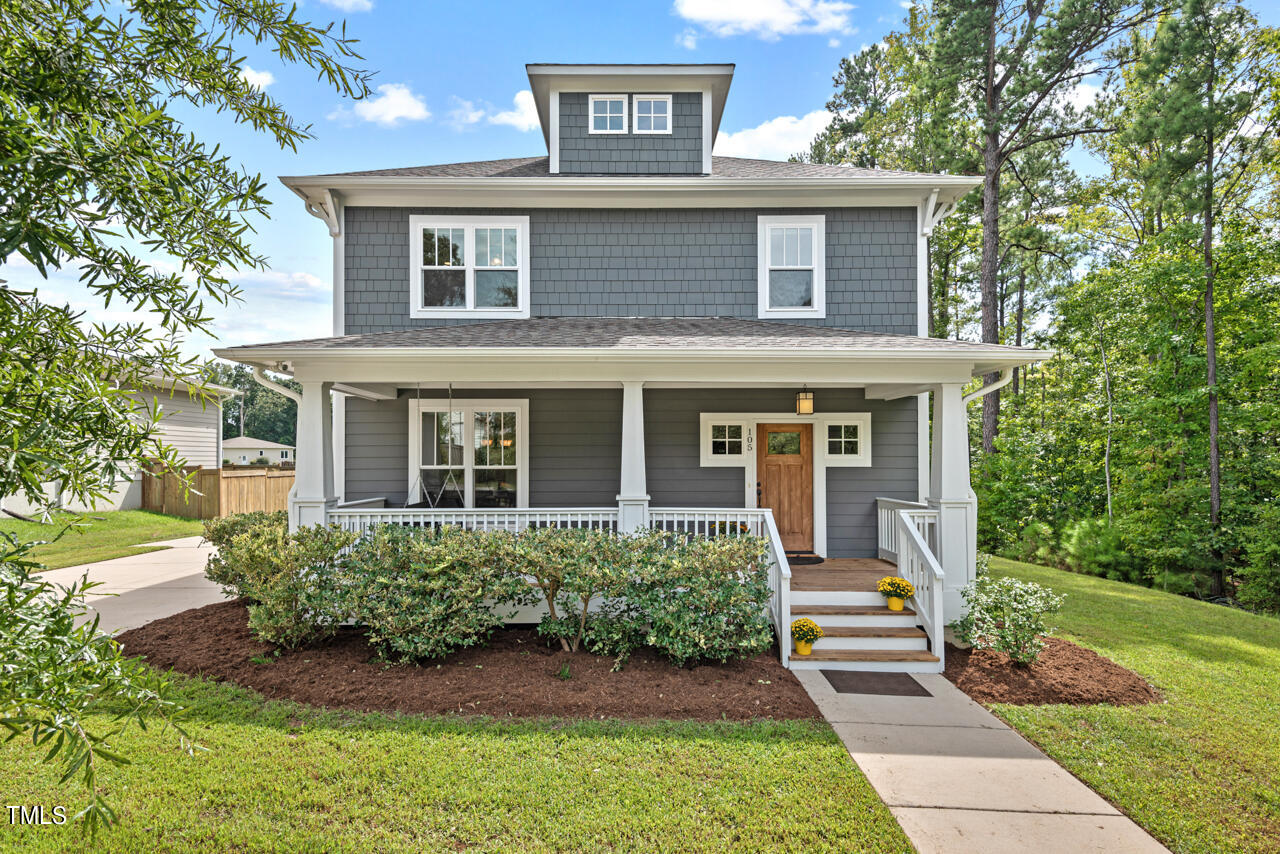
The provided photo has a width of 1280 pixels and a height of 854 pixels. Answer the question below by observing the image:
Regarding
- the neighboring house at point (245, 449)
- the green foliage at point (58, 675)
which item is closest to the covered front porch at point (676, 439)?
the green foliage at point (58, 675)

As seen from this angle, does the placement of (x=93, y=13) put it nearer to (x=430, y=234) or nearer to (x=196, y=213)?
(x=196, y=213)

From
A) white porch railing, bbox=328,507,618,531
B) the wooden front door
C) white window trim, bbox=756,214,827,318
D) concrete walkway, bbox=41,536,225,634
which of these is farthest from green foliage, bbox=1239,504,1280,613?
concrete walkway, bbox=41,536,225,634

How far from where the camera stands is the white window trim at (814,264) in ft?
29.0

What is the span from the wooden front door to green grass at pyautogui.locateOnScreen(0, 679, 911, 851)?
14.1ft

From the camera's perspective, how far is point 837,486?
8.81 metres

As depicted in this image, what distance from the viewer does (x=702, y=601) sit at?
18.7 ft

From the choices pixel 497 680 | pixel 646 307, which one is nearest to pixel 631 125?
pixel 646 307

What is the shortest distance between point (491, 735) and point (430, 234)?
22.8 ft

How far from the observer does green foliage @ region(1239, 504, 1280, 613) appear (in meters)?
10.6

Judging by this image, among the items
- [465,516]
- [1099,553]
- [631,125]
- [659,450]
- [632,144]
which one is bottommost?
[1099,553]

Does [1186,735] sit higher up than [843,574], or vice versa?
[843,574]

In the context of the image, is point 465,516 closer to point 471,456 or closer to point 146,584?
point 471,456

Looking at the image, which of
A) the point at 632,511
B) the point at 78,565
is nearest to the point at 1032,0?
the point at 632,511

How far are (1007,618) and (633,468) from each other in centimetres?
399
